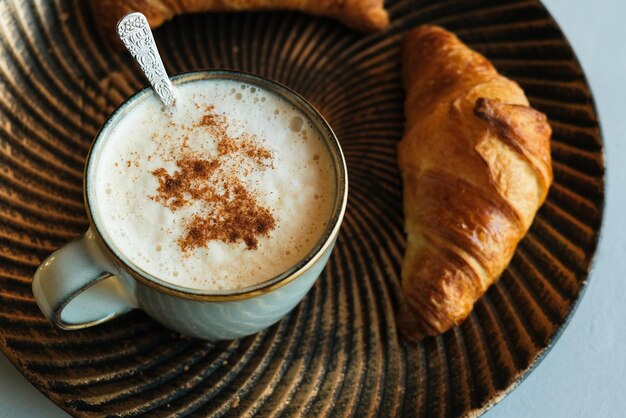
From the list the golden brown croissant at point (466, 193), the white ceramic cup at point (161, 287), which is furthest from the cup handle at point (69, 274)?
the golden brown croissant at point (466, 193)

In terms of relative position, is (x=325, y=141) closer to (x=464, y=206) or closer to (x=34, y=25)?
(x=464, y=206)

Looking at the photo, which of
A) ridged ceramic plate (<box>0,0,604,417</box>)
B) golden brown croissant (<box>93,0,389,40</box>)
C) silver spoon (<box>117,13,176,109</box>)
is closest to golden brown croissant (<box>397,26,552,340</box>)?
ridged ceramic plate (<box>0,0,604,417</box>)

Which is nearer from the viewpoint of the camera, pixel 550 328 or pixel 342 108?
pixel 550 328

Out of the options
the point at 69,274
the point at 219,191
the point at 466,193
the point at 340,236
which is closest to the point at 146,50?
the point at 219,191

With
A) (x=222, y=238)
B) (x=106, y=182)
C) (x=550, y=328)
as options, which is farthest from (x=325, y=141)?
(x=550, y=328)

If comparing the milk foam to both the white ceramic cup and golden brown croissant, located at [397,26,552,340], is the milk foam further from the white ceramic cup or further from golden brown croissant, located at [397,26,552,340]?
golden brown croissant, located at [397,26,552,340]

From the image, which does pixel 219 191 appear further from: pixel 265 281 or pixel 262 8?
pixel 262 8

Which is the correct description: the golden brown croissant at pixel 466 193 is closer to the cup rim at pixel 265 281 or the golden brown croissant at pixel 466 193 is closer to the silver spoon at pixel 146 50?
the cup rim at pixel 265 281
